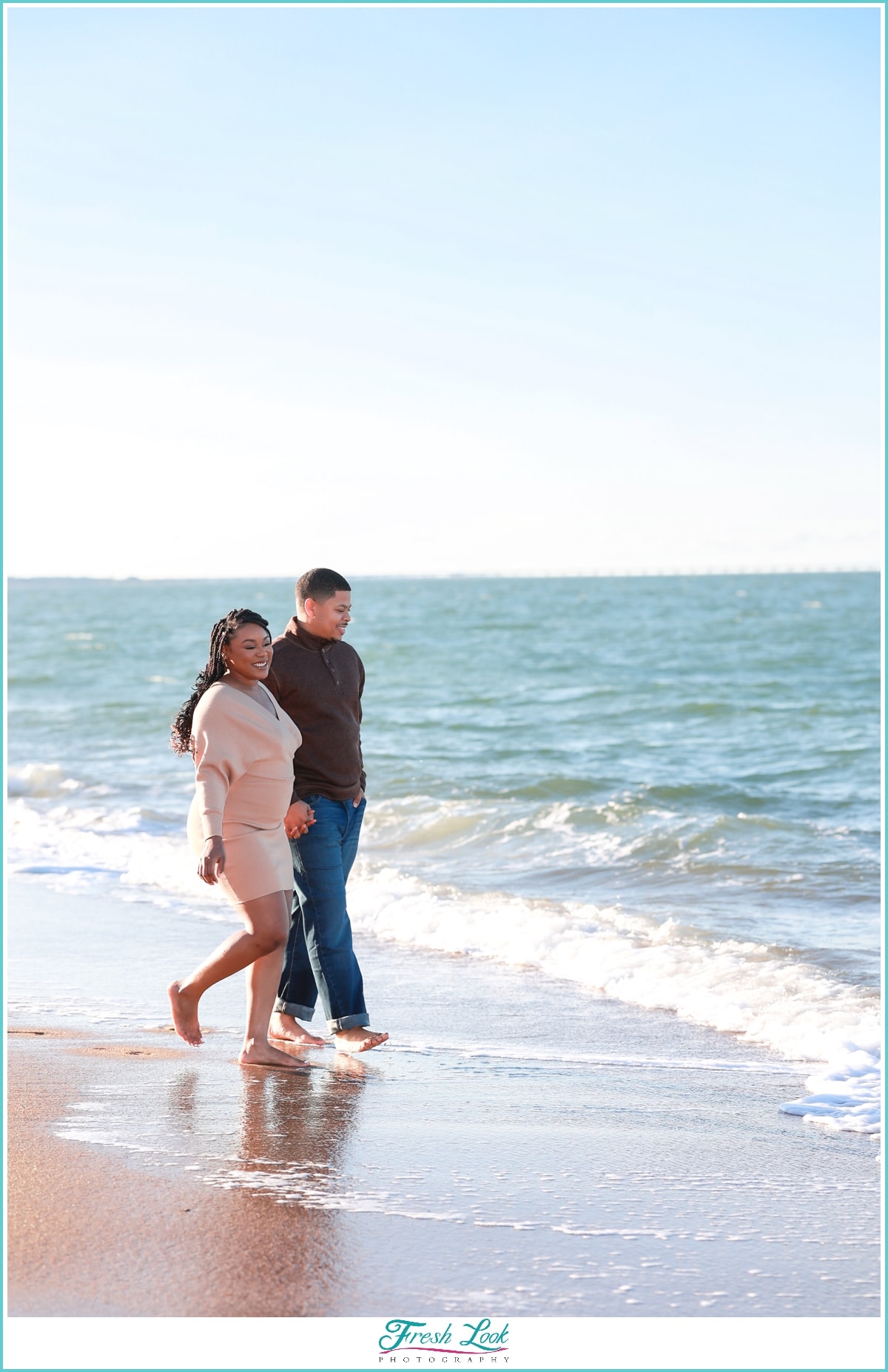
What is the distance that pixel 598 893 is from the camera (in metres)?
9.01

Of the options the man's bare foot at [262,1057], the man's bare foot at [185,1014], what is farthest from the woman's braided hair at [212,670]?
the man's bare foot at [262,1057]

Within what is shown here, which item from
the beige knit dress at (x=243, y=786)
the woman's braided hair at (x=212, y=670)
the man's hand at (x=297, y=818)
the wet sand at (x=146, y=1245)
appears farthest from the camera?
the man's hand at (x=297, y=818)

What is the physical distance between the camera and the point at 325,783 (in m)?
5.02

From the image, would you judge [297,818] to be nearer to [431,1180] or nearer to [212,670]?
[212,670]

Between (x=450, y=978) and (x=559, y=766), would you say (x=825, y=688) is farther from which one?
(x=450, y=978)

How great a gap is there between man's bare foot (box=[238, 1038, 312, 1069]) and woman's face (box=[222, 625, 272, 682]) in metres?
1.31

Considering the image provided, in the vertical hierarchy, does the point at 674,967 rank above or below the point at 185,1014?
below

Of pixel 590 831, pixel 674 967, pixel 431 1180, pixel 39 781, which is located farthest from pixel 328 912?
pixel 39 781

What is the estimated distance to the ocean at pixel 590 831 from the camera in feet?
20.6

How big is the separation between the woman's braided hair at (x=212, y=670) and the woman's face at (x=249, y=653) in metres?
0.02

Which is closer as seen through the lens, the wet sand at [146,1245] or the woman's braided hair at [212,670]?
the wet sand at [146,1245]

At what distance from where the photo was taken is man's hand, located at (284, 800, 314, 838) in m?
4.90

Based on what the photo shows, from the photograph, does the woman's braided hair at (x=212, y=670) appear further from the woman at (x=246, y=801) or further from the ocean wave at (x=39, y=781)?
the ocean wave at (x=39, y=781)

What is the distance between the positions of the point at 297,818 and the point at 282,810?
0.82 feet
